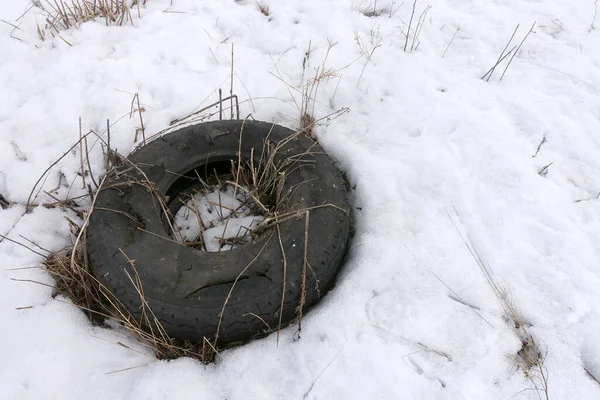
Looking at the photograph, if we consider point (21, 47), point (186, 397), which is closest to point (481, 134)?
point (186, 397)

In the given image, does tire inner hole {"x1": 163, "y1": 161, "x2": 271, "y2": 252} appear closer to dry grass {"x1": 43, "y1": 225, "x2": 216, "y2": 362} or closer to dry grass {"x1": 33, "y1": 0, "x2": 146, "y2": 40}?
dry grass {"x1": 43, "y1": 225, "x2": 216, "y2": 362}

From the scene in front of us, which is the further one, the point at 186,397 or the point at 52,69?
the point at 52,69

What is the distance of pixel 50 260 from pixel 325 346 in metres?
1.30

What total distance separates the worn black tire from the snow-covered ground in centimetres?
14

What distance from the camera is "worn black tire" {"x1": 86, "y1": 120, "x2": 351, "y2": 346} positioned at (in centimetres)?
160

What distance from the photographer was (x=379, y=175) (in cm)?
215

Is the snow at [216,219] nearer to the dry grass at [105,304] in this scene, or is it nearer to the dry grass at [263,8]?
the dry grass at [105,304]

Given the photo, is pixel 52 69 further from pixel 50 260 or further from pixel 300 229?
pixel 300 229

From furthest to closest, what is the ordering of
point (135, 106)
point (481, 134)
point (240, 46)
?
point (240, 46) < point (135, 106) < point (481, 134)

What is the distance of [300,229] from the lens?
1.78 meters

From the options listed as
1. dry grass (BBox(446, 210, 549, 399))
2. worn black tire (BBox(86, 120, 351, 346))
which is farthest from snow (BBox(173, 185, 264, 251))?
dry grass (BBox(446, 210, 549, 399))

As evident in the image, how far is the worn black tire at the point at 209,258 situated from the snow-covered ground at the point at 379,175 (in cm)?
14

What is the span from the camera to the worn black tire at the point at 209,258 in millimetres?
1600

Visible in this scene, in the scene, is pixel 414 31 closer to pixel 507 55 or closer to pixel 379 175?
pixel 507 55
